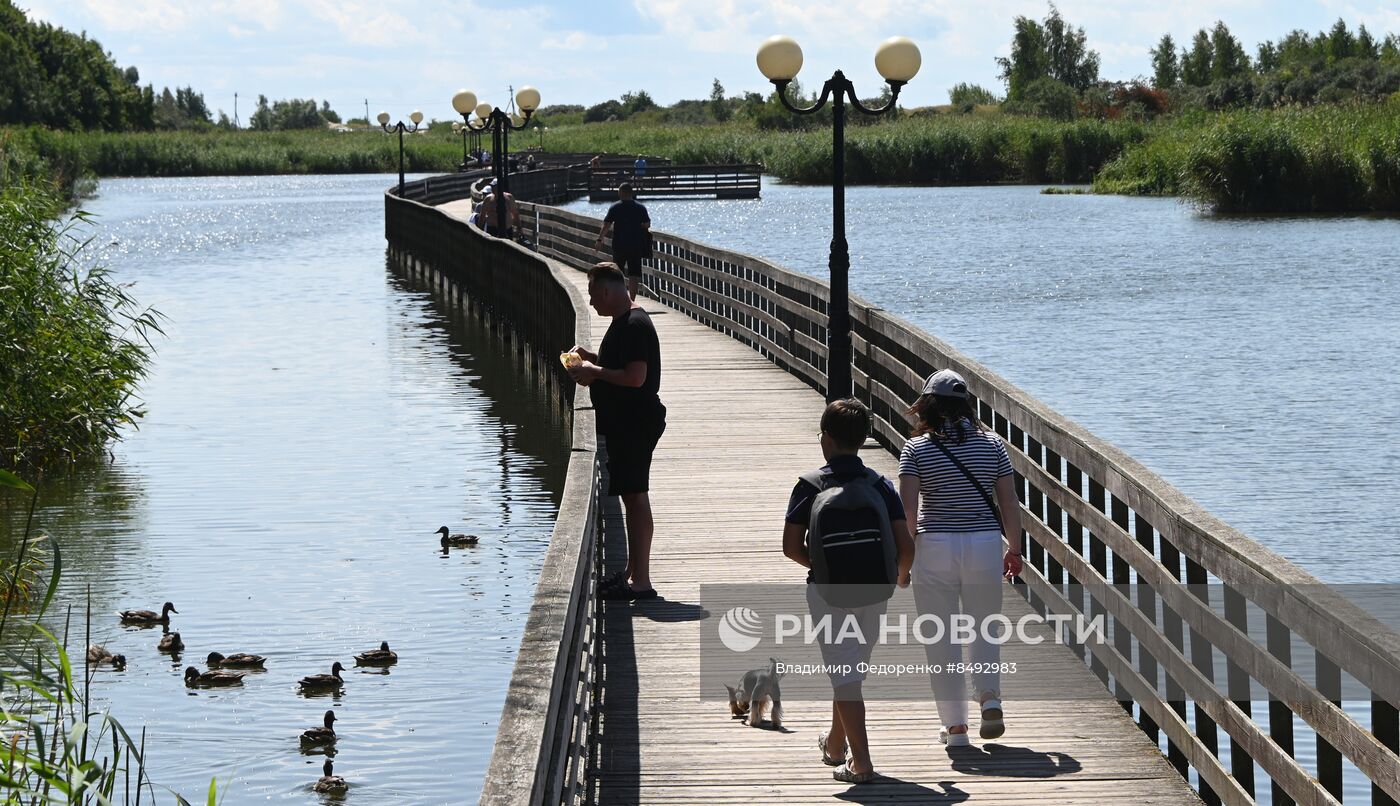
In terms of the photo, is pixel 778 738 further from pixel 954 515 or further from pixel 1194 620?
pixel 1194 620

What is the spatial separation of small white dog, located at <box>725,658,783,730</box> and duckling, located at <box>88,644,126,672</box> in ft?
19.3

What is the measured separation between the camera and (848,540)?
248 inches

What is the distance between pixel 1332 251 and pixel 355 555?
3305 centimetres

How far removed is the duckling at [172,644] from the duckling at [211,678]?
2.65ft

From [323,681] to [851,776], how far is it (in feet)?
18.4

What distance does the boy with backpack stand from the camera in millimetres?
6277

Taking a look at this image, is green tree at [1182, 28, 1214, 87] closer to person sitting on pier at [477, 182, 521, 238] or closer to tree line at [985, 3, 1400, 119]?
tree line at [985, 3, 1400, 119]

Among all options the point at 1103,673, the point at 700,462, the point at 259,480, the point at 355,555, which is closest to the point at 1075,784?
the point at 1103,673

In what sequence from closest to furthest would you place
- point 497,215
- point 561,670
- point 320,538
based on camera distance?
point 561,670 < point 320,538 < point 497,215

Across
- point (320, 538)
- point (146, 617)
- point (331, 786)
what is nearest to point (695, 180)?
point (320, 538)

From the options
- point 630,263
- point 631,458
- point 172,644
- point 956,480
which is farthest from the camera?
point 630,263

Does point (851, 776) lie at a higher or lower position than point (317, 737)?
higher

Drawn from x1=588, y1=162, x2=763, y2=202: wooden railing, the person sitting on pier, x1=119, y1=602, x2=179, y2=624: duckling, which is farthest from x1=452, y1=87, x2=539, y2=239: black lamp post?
x1=588, y1=162, x2=763, y2=202: wooden railing

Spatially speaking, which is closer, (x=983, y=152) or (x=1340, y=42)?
(x=983, y=152)
